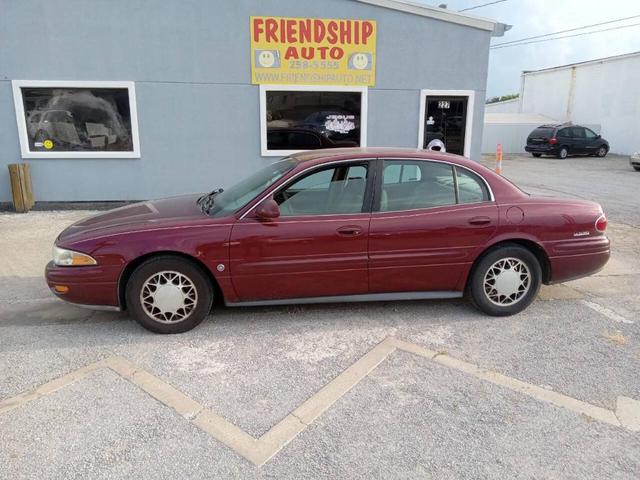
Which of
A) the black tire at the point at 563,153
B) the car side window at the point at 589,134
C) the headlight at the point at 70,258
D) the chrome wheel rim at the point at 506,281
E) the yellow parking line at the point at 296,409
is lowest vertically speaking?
the yellow parking line at the point at 296,409

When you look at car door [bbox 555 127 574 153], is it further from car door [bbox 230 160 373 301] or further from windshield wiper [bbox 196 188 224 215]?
windshield wiper [bbox 196 188 224 215]

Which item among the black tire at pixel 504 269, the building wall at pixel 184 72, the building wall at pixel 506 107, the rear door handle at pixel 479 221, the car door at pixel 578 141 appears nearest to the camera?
the rear door handle at pixel 479 221

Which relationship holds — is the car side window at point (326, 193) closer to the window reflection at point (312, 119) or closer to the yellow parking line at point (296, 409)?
the yellow parking line at point (296, 409)

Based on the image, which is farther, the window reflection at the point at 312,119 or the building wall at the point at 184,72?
the window reflection at the point at 312,119

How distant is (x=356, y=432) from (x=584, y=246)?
2954 mm

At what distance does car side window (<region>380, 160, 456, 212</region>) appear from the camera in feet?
13.9

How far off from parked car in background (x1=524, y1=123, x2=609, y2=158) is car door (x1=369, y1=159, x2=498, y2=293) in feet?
71.0

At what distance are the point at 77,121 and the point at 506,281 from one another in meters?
8.28

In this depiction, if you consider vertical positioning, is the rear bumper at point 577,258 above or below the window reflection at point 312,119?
below

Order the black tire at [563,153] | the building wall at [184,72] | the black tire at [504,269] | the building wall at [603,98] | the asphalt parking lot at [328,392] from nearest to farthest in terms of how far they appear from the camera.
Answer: the asphalt parking lot at [328,392] → the black tire at [504,269] → the building wall at [184,72] → the black tire at [563,153] → the building wall at [603,98]

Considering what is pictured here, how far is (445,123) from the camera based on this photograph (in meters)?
9.87

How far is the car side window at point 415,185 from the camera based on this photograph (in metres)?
4.25

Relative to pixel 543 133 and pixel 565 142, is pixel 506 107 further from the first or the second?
pixel 565 142

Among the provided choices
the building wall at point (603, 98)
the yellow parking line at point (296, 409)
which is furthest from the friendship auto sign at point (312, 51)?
the building wall at point (603, 98)
